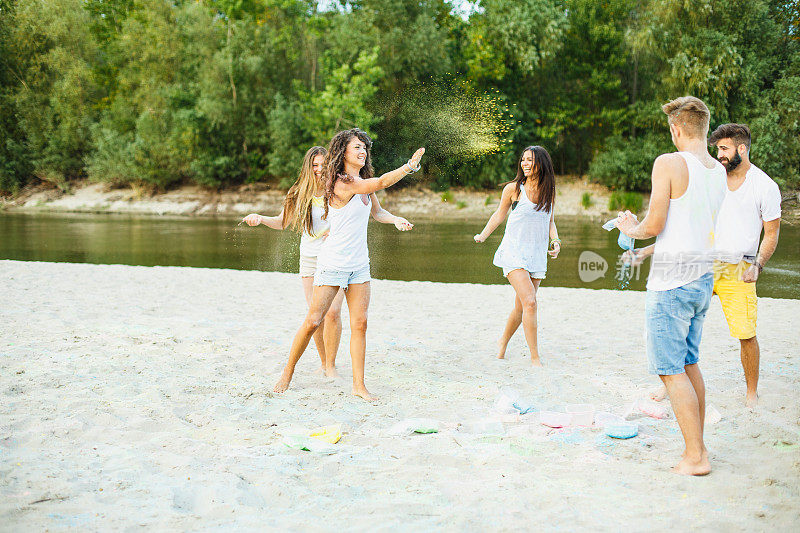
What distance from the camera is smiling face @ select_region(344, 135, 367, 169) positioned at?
15.6 feet

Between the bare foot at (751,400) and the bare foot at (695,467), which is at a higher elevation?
the bare foot at (695,467)

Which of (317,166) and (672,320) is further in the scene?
(317,166)

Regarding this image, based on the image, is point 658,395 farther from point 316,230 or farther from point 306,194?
point 306,194

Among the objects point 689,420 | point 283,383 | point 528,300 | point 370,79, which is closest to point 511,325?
point 528,300

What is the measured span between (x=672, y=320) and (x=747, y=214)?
5.60ft

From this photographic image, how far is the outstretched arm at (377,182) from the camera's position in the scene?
4418mm

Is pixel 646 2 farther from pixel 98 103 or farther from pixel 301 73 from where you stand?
pixel 98 103

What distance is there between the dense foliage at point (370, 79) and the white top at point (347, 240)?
79.1 feet

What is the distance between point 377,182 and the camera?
181 inches

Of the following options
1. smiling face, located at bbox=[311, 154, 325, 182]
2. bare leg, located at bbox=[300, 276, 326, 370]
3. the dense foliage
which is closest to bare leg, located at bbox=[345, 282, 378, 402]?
bare leg, located at bbox=[300, 276, 326, 370]

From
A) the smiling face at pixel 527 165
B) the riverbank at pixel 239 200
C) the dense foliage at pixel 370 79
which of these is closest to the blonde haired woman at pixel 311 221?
the smiling face at pixel 527 165

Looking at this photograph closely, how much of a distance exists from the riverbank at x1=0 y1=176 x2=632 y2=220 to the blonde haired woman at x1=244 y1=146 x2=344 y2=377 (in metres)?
28.1

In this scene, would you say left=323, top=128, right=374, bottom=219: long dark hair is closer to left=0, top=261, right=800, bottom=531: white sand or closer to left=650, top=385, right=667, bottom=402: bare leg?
left=0, top=261, right=800, bottom=531: white sand

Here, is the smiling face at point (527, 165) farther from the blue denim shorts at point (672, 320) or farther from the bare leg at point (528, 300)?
the blue denim shorts at point (672, 320)
